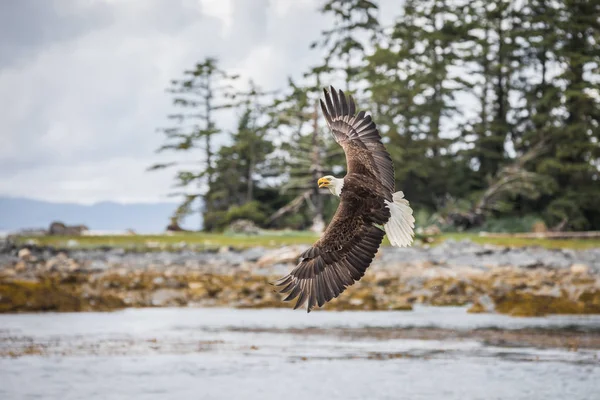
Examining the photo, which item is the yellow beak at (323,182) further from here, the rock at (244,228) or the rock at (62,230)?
the rock at (62,230)

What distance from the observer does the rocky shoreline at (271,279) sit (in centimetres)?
1952

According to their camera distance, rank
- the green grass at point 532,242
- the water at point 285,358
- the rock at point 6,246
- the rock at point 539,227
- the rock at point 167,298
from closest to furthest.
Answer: the water at point 285,358, the rock at point 167,298, the rock at point 6,246, the green grass at point 532,242, the rock at point 539,227

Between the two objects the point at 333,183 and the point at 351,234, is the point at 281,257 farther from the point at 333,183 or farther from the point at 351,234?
the point at 351,234

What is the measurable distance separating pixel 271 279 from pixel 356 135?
13.4m

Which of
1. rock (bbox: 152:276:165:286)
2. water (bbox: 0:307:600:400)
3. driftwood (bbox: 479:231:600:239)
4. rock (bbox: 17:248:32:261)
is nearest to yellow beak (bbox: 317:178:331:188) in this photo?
water (bbox: 0:307:600:400)

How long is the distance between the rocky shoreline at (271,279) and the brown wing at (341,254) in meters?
10.2

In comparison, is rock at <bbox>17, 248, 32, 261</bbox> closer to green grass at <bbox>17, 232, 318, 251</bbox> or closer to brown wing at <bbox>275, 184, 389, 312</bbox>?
green grass at <bbox>17, 232, 318, 251</bbox>

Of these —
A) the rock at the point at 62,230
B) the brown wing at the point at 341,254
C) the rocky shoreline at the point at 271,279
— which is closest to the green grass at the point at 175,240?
the rocky shoreline at the point at 271,279

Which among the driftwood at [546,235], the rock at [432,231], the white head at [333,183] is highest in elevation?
the rock at [432,231]

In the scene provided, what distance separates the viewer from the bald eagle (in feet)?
27.8

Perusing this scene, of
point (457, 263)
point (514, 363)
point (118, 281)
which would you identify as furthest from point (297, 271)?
point (457, 263)

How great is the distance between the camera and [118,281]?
21.9 metres

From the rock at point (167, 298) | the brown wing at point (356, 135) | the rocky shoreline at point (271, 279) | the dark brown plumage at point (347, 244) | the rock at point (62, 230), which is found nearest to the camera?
the dark brown plumage at point (347, 244)

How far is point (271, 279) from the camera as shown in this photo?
2272 cm
